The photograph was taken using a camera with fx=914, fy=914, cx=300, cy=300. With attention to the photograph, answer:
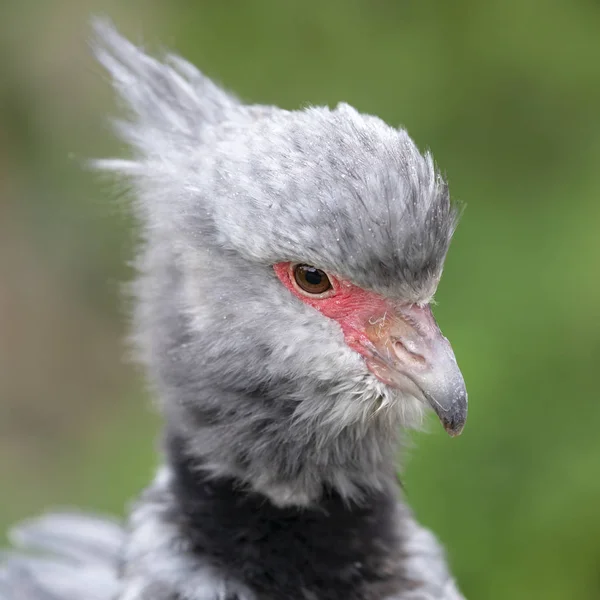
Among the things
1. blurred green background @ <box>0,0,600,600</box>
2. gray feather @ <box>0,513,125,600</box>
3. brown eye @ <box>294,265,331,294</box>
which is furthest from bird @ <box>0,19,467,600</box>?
blurred green background @ <box>0,0,600,600</box>

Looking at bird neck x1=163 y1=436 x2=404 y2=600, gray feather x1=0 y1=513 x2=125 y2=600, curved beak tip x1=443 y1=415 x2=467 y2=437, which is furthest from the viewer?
gray feather x1=0 y1=513 x2=125 y2=600

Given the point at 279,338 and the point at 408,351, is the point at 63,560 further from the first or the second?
the point at 408,351

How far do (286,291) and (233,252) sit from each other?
4.1 inches

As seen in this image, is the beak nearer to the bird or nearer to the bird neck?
the bird

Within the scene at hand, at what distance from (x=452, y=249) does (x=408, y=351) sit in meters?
1.76

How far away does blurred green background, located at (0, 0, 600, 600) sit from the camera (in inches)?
110

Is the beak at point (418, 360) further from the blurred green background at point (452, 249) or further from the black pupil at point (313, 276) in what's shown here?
the blurred green background at point (452, 249)

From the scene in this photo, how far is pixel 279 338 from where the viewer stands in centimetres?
137

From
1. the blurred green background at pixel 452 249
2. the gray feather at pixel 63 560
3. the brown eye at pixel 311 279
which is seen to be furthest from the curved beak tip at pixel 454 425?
the blurred green background at pixel 452 249

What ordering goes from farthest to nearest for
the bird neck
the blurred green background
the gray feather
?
the blurred green background, the gray feather, the bird neck

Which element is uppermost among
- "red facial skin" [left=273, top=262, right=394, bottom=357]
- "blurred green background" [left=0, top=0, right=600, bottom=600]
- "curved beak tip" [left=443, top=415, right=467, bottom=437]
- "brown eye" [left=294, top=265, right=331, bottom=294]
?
"blurred green background" [left=0, top=0, right=600, bottom=600]

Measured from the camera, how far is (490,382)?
2822 millimetres

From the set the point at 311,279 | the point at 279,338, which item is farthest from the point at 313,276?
the point at 279,338

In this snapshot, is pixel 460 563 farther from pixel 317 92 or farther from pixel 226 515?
pixel 317 92
